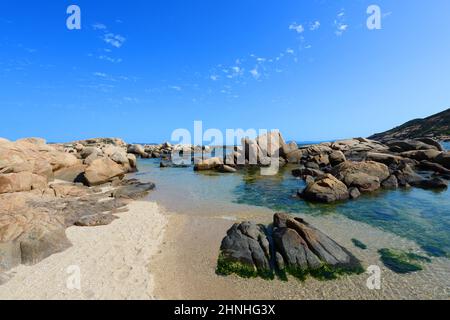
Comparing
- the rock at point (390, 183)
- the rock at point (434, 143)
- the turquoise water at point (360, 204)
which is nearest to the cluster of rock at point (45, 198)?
the turquoise water at point (360, 204)

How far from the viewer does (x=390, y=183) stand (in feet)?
70.4

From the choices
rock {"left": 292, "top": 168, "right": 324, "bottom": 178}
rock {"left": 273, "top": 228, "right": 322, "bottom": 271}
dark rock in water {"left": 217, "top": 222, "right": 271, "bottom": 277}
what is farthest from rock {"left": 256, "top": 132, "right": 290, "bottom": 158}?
rock {"left": 273, "top": 228, "right": 322, "bottom": 271}

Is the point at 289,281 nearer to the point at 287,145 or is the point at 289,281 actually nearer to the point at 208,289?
the point at 208,289

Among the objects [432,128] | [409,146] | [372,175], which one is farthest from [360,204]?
[432,128]

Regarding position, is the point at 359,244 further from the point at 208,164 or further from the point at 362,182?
the point at 208,164

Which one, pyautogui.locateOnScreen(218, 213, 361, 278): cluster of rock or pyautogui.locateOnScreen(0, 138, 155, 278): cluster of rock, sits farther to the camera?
pyautogui.locateOnScreen(0, 138, 155, 278): cluster of rock

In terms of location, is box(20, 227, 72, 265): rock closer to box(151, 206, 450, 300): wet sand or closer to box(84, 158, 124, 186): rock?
box(151, 206, 450, 300): wet sand

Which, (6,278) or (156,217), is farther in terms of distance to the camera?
(156,217)

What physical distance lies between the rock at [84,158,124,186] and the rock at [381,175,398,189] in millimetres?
26176

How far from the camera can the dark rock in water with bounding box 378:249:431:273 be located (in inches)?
341

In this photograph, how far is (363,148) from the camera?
153 ft

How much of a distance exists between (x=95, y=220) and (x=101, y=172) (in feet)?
43.4

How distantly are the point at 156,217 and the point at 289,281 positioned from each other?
904cm
